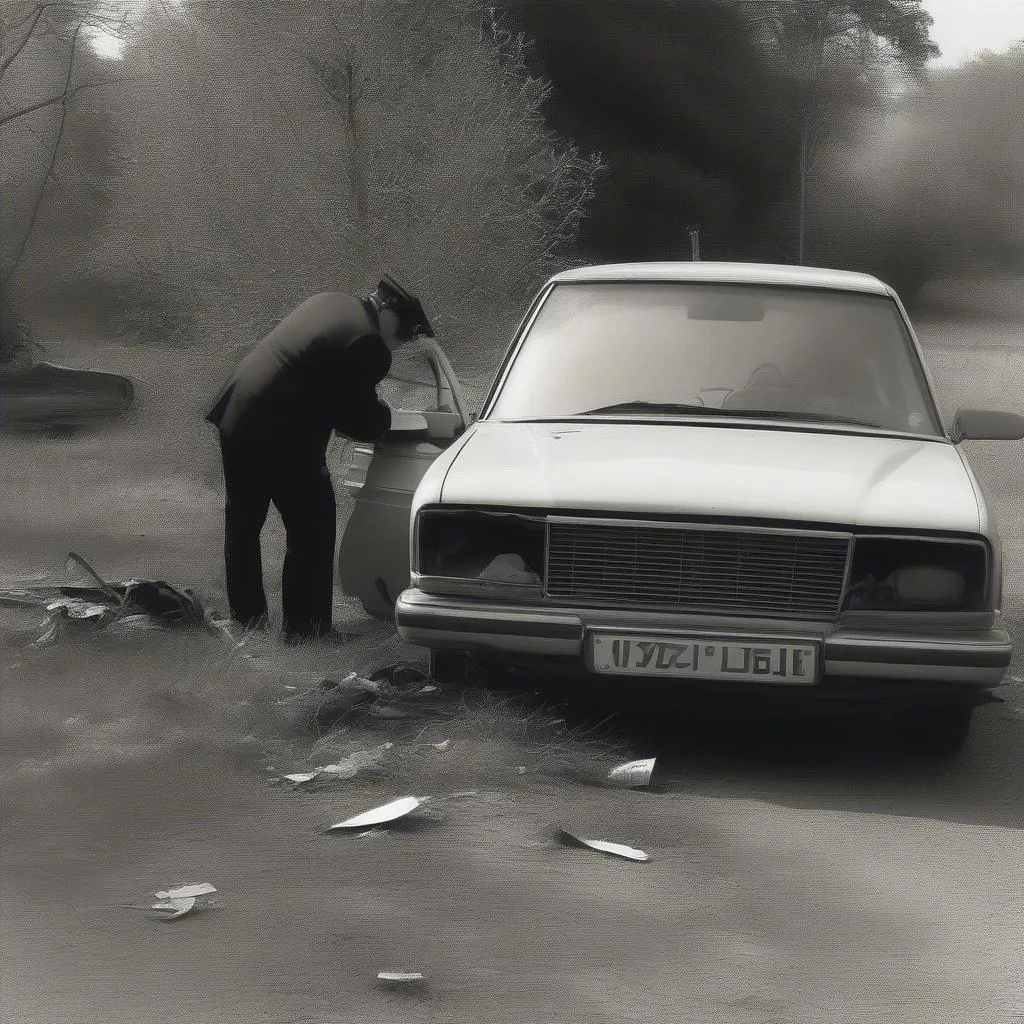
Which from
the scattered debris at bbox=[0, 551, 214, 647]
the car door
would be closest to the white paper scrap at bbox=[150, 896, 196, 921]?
the car door

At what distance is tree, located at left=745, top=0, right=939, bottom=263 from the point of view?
36531 mm

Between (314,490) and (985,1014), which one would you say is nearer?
(985,1014)

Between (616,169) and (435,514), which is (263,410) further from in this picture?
(616,169)

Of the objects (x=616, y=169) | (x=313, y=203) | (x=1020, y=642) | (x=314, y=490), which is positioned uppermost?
(x=616, y=169)

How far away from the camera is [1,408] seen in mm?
18812

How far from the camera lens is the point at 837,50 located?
1480 inches

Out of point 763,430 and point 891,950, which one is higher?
point 763,430

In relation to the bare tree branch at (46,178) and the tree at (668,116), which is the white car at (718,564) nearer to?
the bare tree branch at (46,178)

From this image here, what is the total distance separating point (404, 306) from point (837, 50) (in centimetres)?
3366

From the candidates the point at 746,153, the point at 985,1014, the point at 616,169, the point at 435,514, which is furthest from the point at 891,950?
the point at 746,153

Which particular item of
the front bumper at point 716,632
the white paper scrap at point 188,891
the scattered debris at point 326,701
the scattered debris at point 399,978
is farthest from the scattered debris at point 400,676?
the scattered debris at point 399,978

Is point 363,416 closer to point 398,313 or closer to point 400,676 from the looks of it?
point 398,313

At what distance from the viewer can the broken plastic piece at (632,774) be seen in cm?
481

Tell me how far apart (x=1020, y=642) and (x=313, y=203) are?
30.5 ft
